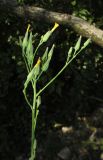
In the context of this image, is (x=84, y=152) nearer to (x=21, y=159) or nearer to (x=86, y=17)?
(x=21, y=159)

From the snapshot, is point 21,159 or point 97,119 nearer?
point 21,159

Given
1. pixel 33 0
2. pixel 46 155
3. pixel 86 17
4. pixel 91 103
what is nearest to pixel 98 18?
pixel 86 17

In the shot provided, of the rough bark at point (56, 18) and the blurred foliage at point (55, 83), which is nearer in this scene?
the rough bark at point (56, 18)

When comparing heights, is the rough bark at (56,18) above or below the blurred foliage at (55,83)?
above

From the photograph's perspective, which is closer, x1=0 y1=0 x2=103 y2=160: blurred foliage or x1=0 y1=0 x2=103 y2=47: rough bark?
x1=0 y1=0 x2=103 y2=47: rough bark

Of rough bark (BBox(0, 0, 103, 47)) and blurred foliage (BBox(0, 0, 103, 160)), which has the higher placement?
rough bark (BBox(0, 0, 103, 47))
